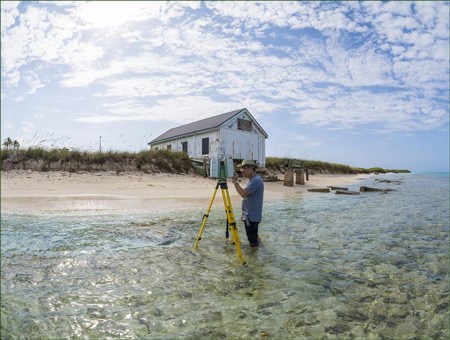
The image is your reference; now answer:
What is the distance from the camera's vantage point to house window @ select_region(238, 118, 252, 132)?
3100 cm

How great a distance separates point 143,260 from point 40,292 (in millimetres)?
1896

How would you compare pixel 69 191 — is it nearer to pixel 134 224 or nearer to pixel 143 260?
pixel 134 224

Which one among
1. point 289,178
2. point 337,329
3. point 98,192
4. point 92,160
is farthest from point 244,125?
point 337,329

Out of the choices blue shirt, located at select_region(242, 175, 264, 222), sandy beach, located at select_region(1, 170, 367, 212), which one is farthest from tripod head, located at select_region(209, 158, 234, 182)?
sandy beach, located at select_region(1, 170, 367, 212)

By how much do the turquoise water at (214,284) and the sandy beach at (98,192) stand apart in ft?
11.2

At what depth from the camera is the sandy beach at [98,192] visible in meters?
12.0

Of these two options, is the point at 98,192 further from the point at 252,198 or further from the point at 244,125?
the point at 244,125

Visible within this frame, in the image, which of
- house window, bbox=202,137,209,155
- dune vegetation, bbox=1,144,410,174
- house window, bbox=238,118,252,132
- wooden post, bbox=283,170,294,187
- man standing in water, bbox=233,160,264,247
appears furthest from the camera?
house window, bbox=238,118,252,132

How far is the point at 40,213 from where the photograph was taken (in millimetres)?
10500

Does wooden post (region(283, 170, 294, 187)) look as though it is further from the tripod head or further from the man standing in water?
the tripod head

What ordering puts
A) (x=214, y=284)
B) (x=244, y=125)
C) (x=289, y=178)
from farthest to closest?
(x=244, y=125) → (x=289, y=178) → (x=214, y=284)

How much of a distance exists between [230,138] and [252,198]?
2357cm

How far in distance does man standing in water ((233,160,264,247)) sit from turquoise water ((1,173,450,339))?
509 millimetres

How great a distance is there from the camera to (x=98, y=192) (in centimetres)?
1516
